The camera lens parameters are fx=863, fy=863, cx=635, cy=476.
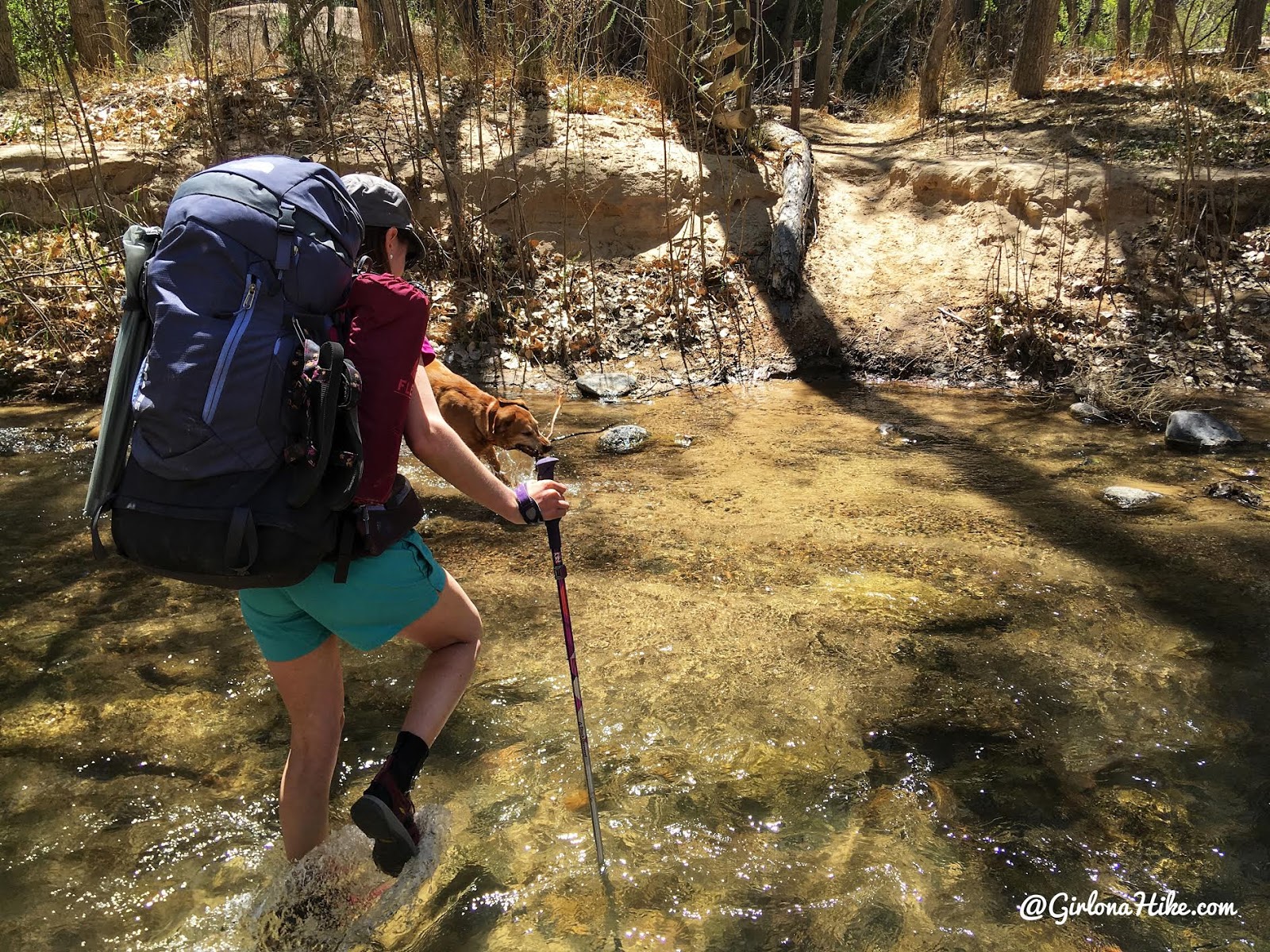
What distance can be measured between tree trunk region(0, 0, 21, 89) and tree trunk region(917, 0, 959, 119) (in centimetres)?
1200

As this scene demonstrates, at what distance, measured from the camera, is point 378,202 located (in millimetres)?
2230

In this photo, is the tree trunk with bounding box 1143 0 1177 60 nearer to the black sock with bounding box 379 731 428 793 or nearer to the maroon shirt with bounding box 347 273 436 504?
the maroon shirt with bounding box 347 273 436 504

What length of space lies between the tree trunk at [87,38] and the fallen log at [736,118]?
8.43 metres

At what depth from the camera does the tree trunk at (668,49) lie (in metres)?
10.4

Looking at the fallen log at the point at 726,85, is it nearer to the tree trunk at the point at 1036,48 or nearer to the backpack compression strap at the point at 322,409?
the tree trunk at the point at 1036,48

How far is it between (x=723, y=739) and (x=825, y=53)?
49.0 feet

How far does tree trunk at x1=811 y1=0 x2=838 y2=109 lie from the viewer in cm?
1437

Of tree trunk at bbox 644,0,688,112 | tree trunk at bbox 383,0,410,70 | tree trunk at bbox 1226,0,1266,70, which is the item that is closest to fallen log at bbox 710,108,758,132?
tree trunk at bbox 644,0,688,112

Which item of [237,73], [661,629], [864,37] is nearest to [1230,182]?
[661,629]

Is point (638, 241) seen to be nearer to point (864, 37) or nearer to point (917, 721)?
point (917, 721)

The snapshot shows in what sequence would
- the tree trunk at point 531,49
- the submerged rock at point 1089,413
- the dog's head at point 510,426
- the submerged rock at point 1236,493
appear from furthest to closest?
the tree trunk at point 531,49
the submerged rock at point 1089,413
the dog's head at point 510,426
the submerged rock at point 1236,493

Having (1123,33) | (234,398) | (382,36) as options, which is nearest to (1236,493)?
(234,398)

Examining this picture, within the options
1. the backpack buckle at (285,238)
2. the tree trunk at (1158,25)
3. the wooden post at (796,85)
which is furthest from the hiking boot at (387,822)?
the tree trunk at (1158,25)

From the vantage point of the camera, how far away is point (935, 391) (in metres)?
8.07
